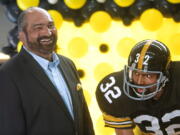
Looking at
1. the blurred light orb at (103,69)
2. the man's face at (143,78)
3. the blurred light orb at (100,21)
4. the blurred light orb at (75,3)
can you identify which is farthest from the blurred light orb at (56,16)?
the man's face at (143,78)

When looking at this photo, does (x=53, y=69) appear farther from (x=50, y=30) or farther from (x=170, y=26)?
(x=170, y=26)

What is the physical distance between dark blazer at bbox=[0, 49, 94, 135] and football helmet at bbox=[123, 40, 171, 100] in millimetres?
299

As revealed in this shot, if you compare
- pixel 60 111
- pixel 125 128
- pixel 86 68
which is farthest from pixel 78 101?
pixel 86 68

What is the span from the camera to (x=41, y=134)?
5.11 feet

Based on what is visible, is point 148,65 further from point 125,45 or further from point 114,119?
point 125,45

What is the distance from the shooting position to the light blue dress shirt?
65.5 inches

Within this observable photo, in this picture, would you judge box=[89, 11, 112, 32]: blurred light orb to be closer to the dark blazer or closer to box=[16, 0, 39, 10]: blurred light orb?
box=[16, 0, 39, 10]: blurred light orb

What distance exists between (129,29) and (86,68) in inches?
15.1

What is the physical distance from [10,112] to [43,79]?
0.21 metres

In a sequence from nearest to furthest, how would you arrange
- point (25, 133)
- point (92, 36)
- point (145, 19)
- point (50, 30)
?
point (25, 133), point (50, 30), point (145, 19), point (92, 36)

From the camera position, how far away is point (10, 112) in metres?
1.51

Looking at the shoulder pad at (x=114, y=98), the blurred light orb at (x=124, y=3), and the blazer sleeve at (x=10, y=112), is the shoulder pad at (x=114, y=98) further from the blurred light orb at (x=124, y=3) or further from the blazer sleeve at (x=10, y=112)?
the blurred light orb at (x=124, y=3)

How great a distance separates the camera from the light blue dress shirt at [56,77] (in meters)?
1.66

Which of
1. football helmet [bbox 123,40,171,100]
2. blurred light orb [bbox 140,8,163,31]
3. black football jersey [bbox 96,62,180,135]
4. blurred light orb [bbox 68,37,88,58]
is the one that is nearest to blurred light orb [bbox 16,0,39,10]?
blurred light orb [bbox 68,37,88,58]
